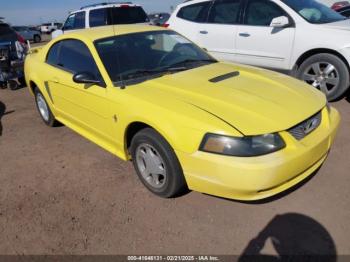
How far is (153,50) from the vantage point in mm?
3754

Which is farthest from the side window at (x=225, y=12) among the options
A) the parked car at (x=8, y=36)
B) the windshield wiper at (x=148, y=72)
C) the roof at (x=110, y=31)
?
the parked car at (x=8, y=36)

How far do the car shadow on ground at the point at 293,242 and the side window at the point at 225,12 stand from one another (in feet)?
14.7

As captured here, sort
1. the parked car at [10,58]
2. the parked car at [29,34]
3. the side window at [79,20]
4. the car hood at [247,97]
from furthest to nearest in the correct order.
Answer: the parked car at [29,34], the side window at [79,20], the parked car at [10,58], the car hood at [247,97]

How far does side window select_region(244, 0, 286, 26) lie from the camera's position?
5.66 metres

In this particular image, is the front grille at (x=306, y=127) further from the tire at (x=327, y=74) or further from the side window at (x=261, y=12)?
the side window at (x=261, y=12)

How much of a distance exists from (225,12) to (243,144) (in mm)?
4604

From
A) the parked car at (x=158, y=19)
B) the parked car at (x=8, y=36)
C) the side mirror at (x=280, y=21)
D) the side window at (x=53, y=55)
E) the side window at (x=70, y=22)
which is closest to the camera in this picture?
the side window at (x=53, y=55)

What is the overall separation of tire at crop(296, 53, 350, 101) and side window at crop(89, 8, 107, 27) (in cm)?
705

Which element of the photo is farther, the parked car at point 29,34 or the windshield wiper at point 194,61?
the parked car at point 29,34

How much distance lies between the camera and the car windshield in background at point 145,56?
3.41 meters

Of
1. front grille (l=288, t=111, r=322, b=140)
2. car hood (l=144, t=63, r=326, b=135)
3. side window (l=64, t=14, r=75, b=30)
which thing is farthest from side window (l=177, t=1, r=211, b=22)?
side window (l=64, t=14, r=75, b=30)

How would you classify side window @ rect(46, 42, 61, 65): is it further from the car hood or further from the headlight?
the headlight

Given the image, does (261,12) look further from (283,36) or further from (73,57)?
(73,57)

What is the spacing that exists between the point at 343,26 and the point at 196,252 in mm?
4471
